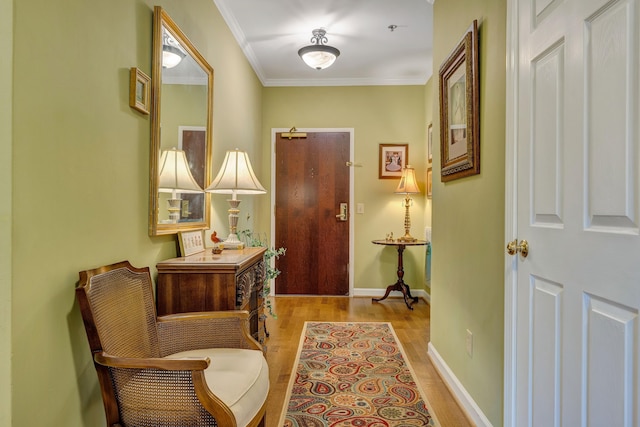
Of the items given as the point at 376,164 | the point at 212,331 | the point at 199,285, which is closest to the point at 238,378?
the point at 212,331

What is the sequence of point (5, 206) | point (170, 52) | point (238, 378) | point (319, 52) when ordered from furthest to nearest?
point (319, 52), point (170, 52), point (238, 378), point (5, 206)

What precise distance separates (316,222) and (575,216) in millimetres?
3534

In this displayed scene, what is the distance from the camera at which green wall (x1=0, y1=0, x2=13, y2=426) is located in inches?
38.6

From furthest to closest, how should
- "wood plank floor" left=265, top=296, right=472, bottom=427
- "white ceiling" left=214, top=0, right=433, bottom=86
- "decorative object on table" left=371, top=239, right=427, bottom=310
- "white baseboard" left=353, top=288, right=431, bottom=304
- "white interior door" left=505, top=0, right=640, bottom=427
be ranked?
1. "white baseboard" left=353, top=288, right=431, bottom=304
2. "decorative object on table" left=371, top=239, right=427, bottom=310
3. "white ceiling" left=214, top=0, right=433, bottom=86
4. "wood plank floor" left=265, top=296, right=472, bottom=427
5. "white interior door" left=505, top=0, right=640, bottom=427

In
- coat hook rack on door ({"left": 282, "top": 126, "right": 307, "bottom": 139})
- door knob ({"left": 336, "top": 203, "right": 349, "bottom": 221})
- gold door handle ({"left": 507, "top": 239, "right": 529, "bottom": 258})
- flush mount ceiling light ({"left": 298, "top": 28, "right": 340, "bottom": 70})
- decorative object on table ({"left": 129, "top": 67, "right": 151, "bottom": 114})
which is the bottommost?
gold door handle ({"left": 507, "top": 239, "right": 529, "bottom": 258})

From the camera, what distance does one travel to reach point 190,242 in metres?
2.13

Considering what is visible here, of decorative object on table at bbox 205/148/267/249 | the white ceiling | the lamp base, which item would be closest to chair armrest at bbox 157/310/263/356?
the lamp base

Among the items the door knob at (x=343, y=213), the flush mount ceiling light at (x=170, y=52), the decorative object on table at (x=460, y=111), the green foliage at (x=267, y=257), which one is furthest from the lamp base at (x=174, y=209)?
the door knob at (x=343, y=213)

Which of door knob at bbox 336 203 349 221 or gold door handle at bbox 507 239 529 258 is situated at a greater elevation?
door knob at bbox 336 203 349 221

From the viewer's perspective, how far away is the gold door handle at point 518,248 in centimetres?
136

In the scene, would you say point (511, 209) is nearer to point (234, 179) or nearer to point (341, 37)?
point (234, 179)

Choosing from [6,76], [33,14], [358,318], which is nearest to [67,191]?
[6,76]

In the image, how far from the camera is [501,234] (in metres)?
1.55

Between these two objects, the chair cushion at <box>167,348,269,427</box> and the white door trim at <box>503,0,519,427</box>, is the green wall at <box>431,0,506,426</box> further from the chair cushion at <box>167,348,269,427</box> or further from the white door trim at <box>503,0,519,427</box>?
the chair cushion at <box>167,348,269,427</box>
